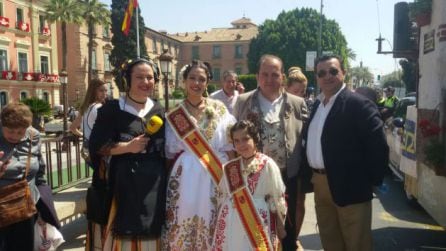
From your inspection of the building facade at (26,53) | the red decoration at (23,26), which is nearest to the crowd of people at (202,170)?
the building facade at (26,53)

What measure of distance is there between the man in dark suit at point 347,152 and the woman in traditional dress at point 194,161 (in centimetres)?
78

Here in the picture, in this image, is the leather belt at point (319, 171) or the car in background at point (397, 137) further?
the car in background at point (397, 137)

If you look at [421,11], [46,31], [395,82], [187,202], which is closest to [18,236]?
[187,202]

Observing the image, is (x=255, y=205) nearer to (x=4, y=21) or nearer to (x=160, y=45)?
(x=4, y=21)

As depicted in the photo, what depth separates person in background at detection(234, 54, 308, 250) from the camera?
3619 mm

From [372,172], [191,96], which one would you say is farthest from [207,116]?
[372,172]

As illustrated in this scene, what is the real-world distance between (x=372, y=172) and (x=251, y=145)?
0.94 metres

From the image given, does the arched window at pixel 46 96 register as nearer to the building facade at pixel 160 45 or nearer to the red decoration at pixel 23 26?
the red decoration at pixel 23 26

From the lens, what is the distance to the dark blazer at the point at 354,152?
10.2 feet

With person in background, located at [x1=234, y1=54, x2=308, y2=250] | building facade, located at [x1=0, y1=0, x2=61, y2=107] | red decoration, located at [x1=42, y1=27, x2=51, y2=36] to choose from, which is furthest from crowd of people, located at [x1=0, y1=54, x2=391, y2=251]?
red decoration, located at [x1=42, y1=27, x2=51, y2=36]

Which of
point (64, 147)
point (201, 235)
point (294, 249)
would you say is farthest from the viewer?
point (64, 147)

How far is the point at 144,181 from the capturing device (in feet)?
9.42

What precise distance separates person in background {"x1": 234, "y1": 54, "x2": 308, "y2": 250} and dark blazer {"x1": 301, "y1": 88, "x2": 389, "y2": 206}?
0.50 meters

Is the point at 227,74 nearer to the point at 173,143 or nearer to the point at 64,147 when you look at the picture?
the point at 64,147
